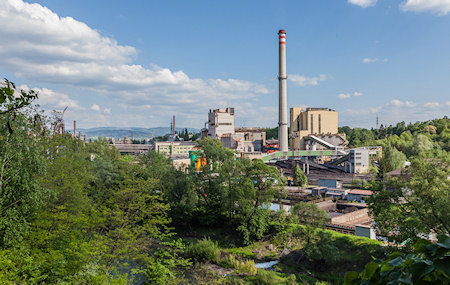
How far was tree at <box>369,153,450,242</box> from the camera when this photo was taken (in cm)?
1595

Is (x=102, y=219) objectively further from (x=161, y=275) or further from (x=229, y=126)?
(x=229, y=126)

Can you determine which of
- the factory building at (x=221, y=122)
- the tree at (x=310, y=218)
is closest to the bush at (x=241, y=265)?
the tree at (x=310, y=218)

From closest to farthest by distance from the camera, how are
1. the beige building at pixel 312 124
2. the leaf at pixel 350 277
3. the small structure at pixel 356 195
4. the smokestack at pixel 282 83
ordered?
the leaf at pixel 350 277 → the small structure at pixel 356 195 → the smokestack at pixel 282 83 → the beige building at pixel 312 124

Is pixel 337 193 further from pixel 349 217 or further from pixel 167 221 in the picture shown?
pixel 167 221

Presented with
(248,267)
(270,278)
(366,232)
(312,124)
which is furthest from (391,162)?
(312,124)

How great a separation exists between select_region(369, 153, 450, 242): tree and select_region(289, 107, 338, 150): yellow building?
6880 cm

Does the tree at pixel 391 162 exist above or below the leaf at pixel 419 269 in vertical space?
below

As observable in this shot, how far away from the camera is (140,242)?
15.5 meters

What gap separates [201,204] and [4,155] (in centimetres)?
2237

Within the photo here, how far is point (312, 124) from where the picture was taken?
90125mm

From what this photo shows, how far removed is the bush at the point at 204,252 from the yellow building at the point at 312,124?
66.1m

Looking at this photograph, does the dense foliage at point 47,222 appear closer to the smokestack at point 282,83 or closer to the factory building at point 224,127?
the smokestack at point 282,83

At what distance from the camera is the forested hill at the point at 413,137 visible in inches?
2736

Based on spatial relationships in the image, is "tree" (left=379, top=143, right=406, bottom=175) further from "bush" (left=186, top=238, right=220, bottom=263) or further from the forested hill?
"bush" (left=186, top=238, right=220, bottom=263)
